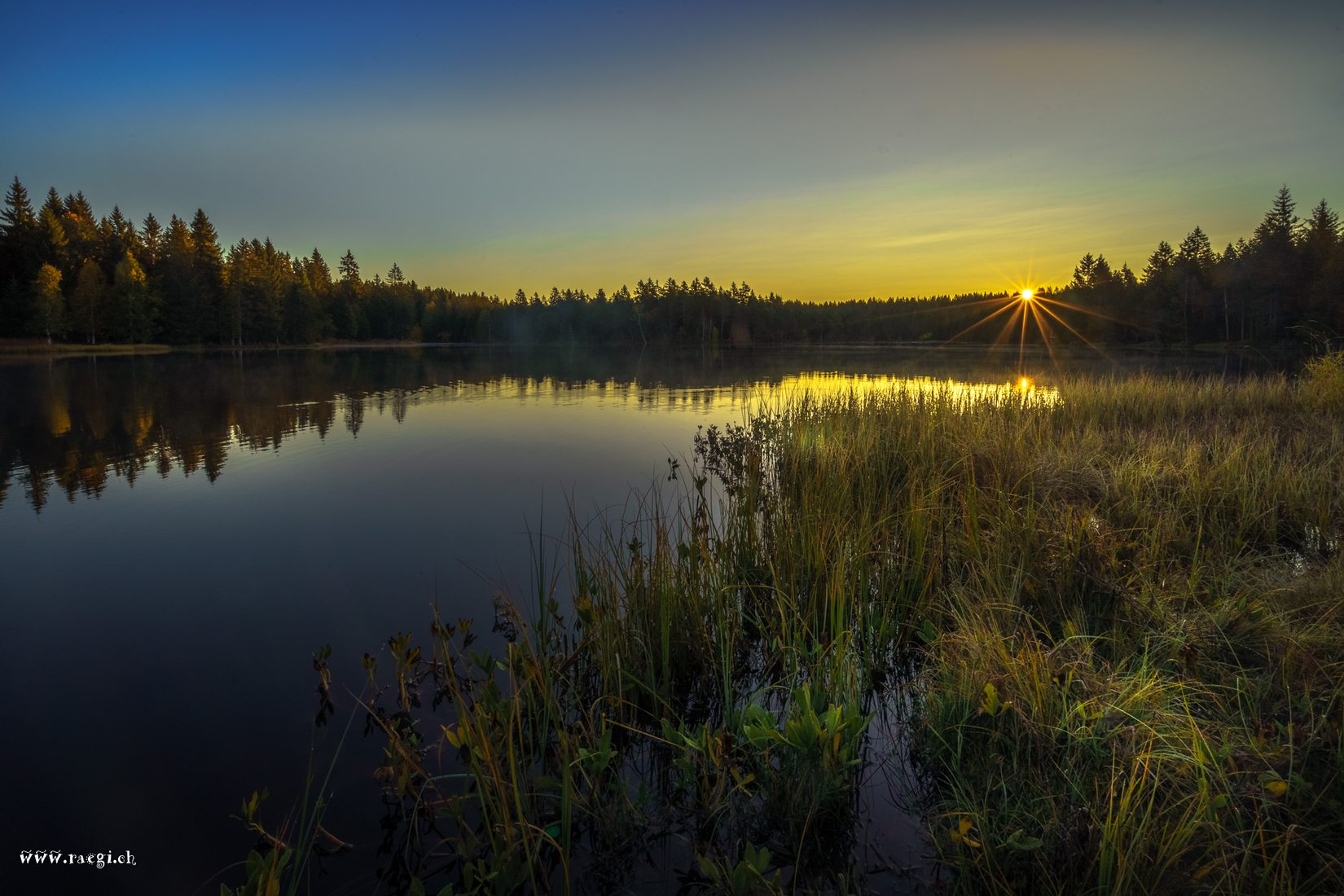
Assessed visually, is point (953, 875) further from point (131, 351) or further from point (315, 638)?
point (131, 351)

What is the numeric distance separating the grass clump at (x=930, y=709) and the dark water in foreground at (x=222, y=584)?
1.30 feet

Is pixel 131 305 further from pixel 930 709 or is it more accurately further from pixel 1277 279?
pixel 1277 279

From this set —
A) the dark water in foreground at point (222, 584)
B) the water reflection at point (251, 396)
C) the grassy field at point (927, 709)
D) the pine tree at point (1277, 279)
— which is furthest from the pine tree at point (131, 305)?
the pine tree at point (1277, 279)

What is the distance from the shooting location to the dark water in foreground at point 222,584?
9.55ft

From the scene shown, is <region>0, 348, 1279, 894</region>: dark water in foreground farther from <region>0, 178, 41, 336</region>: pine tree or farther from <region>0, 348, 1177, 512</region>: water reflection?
<region>0, 178, 41, 336</region>: pine tree

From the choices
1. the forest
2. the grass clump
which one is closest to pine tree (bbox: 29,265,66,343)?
the forest

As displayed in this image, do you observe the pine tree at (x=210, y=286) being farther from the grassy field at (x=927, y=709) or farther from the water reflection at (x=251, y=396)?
the grassy field at (x=927, y=709)

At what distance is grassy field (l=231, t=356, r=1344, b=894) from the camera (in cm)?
210

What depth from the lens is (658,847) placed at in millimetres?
2551

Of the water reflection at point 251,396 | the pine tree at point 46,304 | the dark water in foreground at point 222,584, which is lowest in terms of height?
the dark water in foreground at point 222,584

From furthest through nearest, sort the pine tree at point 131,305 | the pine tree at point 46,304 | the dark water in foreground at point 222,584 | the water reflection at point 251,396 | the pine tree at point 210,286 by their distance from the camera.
A: the pine tree at point 210,286 < the pine tree at point 131,305 < the pine tree at point 46,304 < the water reflection at point 251,396 < the dark water in foreground at point 222,584

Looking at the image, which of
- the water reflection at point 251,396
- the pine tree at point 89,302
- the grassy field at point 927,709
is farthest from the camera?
the pine tree at point 89,302

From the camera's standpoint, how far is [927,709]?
117 inches

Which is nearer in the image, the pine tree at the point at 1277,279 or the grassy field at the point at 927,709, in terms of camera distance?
the grassy field at the point at 927,709
